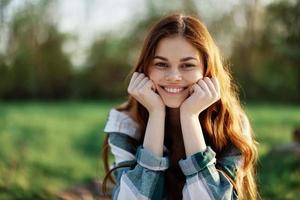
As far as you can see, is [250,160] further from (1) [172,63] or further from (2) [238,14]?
(2) [238,14]

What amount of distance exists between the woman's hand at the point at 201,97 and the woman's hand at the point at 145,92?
0.10 m

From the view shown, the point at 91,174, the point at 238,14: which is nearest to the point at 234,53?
the point at 238,14

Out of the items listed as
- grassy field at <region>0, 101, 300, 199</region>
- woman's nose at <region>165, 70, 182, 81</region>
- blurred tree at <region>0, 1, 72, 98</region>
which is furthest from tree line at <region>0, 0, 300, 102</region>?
woman's nose at <region>165, 70, 182, 81</region>

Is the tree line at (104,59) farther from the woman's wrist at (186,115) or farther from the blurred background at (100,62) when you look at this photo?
the woman's wrist at (186,115)

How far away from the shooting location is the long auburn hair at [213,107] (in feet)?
7.97

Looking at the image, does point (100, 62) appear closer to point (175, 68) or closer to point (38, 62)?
point (38, 62)

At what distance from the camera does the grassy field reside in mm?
3965

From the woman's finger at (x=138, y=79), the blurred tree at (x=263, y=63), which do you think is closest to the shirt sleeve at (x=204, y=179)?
the woman's finger at (x=138, y=79)

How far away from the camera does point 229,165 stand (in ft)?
7.97

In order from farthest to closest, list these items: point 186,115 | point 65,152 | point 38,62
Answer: point 38,62, point 65,152, point 186,115

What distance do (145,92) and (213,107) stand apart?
0.31 meters

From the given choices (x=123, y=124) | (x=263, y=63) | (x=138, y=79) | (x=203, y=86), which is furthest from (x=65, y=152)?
(x=263, y=63)

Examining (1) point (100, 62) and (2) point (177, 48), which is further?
(1) point (100, 62)

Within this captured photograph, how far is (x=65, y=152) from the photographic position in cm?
832
